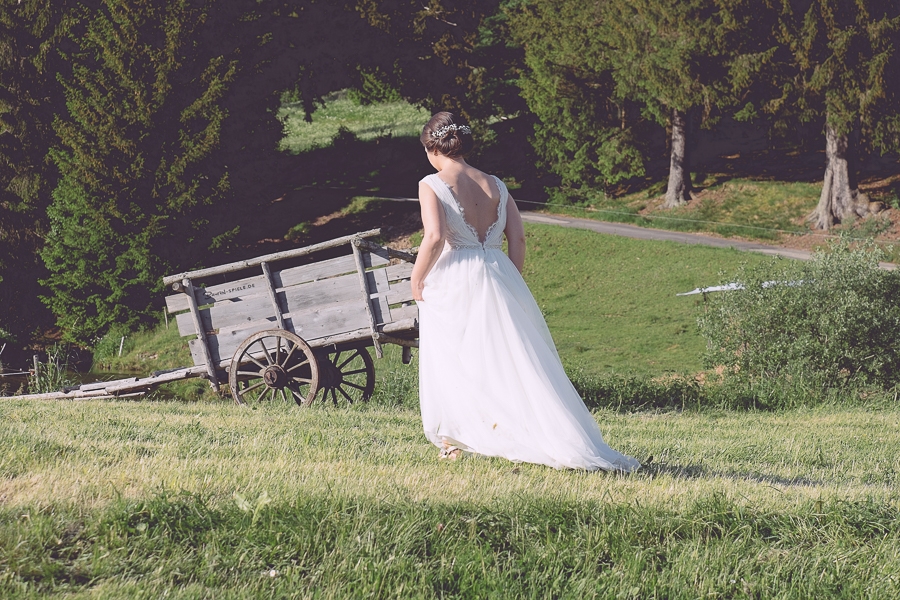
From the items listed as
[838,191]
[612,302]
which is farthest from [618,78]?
[612,302]

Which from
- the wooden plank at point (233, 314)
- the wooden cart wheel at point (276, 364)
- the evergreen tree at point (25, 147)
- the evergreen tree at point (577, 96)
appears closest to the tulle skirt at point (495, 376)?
the wooden cart wheel at point (276, 364)

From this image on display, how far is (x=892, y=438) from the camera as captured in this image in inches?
396

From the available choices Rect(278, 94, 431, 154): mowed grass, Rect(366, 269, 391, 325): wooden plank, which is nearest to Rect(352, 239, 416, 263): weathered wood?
Rect(366, 269, 391, 325): wooden plank

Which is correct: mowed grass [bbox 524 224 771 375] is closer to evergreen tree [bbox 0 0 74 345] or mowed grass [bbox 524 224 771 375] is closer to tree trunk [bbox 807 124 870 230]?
tree trunk [bbox 807 124 870 230]

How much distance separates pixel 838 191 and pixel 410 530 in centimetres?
3178

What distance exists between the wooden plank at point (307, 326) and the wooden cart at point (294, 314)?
12 millimetres

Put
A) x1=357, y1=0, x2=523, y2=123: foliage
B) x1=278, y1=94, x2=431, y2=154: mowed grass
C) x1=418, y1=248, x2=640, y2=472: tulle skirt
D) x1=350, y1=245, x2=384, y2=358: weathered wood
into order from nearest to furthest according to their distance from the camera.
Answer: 1. x1=418, y1=248, x2=640, y2=472: tulle skirt
2. x1=350, y1=245, x2=384, y2=358: weathered wood
3. x1=357, y1=0, x2=523, y2=123: foliage
4. x1=278, y1=94, x2=431, y2=154: mowed grass

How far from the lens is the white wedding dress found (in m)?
5.79

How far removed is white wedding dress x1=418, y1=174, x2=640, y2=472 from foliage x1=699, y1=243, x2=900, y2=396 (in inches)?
401

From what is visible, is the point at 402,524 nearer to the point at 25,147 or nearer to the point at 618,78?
the point at 25,147

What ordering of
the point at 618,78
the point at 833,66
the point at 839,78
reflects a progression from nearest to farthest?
the point at 833,66
the point at 839,78
the point at 618,78

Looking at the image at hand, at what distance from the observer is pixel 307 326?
454 inches

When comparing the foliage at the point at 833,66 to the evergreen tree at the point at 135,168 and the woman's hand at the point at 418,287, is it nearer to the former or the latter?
the evergreen tree at the point at 135,168

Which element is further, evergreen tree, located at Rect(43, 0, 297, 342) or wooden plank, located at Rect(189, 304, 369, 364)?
evergreen tree, located at Rect(43, 0, 297, 342)
